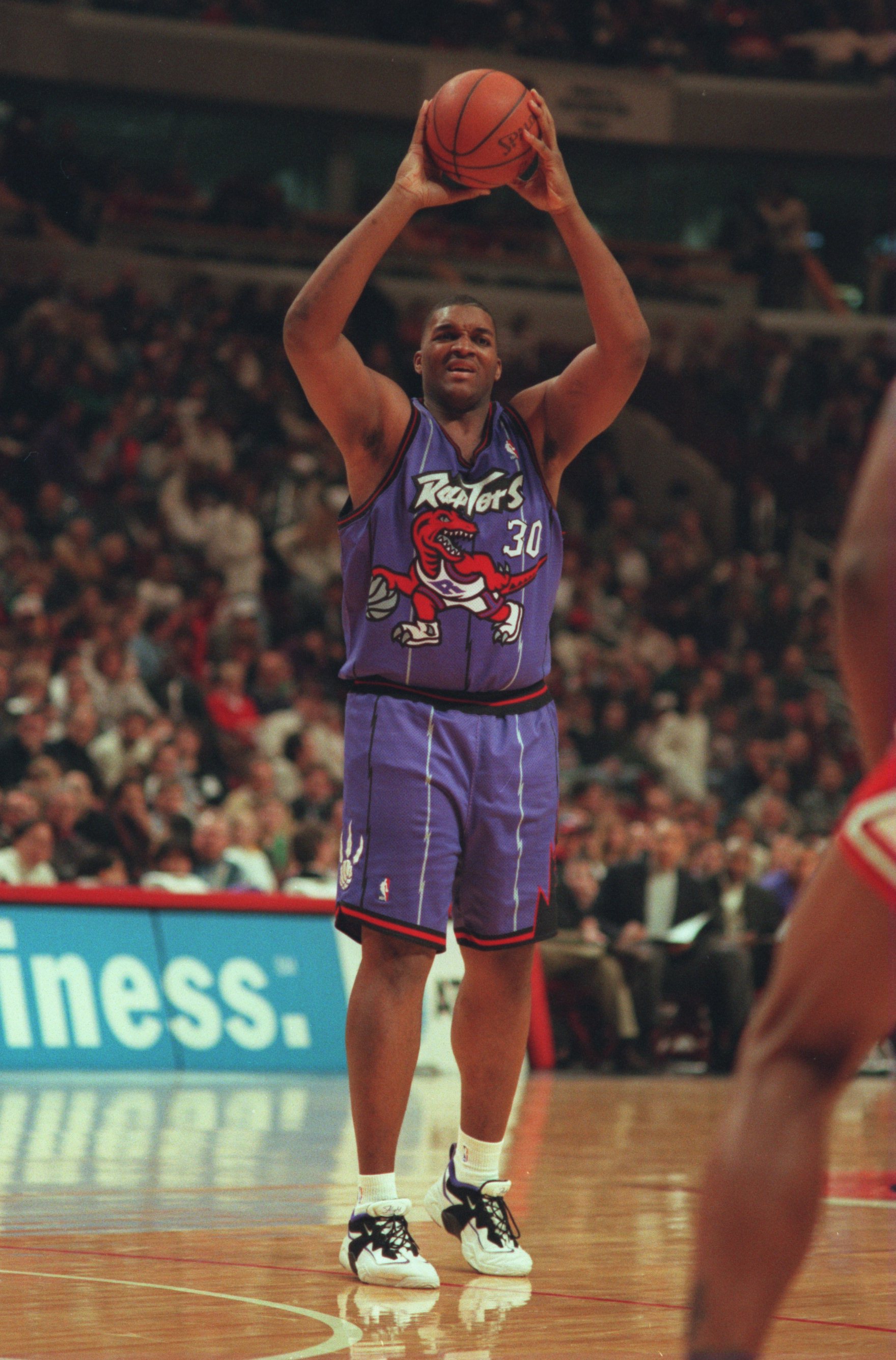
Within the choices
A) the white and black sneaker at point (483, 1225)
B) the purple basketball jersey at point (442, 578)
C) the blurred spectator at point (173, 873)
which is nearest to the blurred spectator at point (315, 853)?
the blurred spectator at point (173, 873)

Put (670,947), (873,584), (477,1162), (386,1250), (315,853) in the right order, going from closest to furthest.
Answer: (873,584), (386,1250), (477,1162), (315,853), (670,947)

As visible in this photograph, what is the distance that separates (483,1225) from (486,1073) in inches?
13.7

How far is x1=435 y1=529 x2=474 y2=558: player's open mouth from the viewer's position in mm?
4344

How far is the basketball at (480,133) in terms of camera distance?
4.32 m

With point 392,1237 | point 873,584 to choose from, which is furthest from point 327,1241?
point 873,584

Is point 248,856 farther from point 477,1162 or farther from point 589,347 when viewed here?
point 589,347

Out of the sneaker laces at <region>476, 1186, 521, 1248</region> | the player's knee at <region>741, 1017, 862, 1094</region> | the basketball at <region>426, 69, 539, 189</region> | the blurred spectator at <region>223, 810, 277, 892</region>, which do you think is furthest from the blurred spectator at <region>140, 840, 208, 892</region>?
the player's knee at <region>741, 1017, 862, 1094</region>

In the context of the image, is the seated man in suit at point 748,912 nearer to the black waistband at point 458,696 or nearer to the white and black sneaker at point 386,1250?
the black waistband at point 458,696

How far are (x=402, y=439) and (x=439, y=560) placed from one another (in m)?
0.31

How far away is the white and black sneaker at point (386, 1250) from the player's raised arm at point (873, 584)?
233 cm

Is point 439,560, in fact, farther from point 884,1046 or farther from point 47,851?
point 884,1046

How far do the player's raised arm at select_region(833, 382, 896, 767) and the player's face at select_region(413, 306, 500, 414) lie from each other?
2409 mm

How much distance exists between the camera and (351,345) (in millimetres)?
4238

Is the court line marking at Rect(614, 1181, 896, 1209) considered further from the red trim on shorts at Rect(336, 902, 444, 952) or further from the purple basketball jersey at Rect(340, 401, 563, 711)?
the purple basketball jersey at Rect(340, 401, 563, 711)
